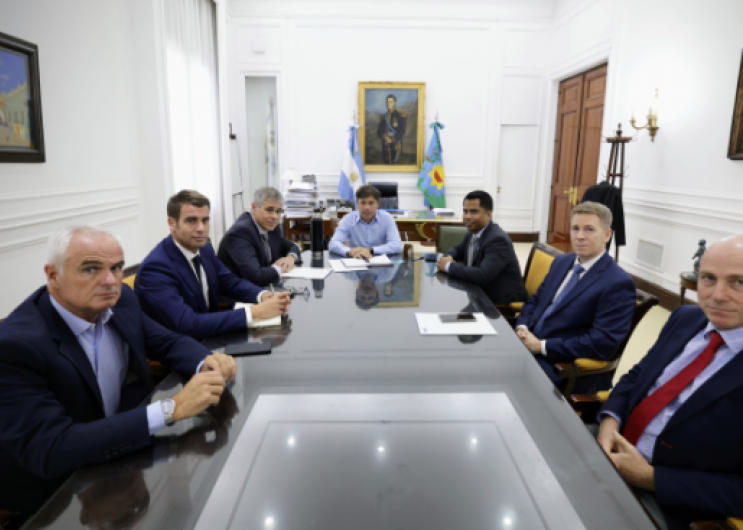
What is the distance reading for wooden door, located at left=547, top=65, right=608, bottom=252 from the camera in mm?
5941

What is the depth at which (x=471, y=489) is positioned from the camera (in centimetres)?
97

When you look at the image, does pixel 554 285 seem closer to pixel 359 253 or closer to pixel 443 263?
pixel 443 263

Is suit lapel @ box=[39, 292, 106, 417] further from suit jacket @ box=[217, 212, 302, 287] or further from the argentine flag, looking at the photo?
the argentine flag

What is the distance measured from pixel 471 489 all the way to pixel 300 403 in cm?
53

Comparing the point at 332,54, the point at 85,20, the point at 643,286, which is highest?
the point at 332,54

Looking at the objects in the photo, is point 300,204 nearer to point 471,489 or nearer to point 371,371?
point 371,371

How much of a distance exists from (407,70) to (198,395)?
7006 mm

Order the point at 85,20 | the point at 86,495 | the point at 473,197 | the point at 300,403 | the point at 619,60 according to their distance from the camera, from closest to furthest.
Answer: the point at 86,495, the point at 300,403, the point at 473,197, the point at 85,20, the point at 619,60

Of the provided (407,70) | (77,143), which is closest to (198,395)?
(77,143)

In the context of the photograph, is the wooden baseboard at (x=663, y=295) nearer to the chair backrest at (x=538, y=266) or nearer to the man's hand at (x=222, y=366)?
the chair backrest at (x=538, y=266)

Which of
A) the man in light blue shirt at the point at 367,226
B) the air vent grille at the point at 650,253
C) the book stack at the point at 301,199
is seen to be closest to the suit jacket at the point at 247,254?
the man in light blue shirt at the point at 367,226

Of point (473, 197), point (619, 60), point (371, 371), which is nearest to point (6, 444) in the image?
point (371, 371)

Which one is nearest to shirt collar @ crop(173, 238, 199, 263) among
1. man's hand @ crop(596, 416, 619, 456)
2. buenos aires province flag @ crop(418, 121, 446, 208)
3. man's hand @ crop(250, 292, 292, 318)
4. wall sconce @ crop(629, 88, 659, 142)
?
man's hand @ crop(250, 292, 292, 318)

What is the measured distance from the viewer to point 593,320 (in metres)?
2.06
